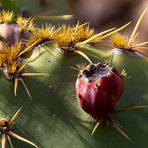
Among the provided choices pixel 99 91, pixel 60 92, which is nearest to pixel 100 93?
pixel 99 91

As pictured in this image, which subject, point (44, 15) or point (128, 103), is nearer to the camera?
point (128, 103)

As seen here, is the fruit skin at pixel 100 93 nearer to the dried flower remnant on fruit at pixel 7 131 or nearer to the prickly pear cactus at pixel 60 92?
the prickly pear cactus at pixel 60 92

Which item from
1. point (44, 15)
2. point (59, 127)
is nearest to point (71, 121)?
point (59, 127)

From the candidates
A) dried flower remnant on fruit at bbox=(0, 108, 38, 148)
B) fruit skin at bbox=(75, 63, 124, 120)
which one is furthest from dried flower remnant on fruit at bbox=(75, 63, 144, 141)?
dried flower remnant on fruit at bbox=(0, 108, 38, 148)

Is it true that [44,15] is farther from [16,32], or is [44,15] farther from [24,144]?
[24,144]

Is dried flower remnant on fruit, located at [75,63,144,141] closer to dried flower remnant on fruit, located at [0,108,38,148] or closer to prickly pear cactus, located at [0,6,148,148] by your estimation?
prickly pear cactus, located at [0,6,148,148]

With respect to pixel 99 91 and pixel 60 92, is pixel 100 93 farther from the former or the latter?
pixel 60 92

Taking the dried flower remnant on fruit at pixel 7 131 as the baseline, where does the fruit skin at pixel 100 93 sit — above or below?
above

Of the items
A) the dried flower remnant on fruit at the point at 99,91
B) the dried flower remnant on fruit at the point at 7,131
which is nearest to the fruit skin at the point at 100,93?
the dried flower remnant on fruit at the point at 99,91
